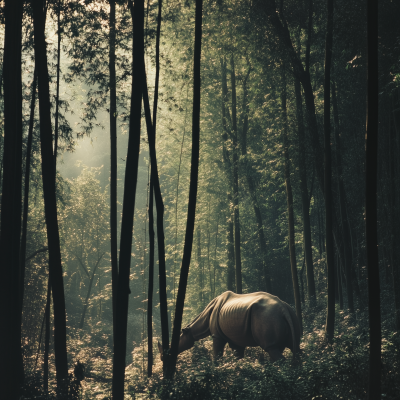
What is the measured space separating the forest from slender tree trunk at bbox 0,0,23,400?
0.07 feet

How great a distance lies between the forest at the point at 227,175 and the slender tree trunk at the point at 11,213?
0.02m

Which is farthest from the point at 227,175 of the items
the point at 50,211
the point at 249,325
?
the point at 50,211

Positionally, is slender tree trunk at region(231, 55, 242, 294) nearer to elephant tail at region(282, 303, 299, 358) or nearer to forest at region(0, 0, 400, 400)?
forest at region(0, 0, 400, 400)

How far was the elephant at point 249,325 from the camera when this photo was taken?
7.62m

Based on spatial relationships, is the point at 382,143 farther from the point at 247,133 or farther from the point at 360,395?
the point at 247,133

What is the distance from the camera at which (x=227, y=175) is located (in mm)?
14141

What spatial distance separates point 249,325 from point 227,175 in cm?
695

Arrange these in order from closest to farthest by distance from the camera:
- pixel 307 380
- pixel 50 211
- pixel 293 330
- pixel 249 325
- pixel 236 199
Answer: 1. pixel 307 380
2. pixel 50 211
3. pixel 293 330
4. pixel 249 325
5. pixel 236 199

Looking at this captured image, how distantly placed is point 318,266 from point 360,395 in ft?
38.3

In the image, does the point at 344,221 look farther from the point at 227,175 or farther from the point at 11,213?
the point at 11,213

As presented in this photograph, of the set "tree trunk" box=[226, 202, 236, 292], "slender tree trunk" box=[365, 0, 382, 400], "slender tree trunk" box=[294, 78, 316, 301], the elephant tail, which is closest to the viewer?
"slender tree trunk" box=[365, 0, 382, 400]

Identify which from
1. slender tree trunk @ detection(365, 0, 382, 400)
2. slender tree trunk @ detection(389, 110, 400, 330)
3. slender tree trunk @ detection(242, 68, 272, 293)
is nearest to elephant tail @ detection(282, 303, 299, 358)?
slender tree trunk @ detection(389, 110, 400, 330)

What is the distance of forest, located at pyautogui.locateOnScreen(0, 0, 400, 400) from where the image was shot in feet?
16.9

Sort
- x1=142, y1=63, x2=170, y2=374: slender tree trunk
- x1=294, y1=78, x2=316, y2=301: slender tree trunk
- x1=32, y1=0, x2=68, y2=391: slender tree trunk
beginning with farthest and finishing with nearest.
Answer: x1=294, y1=78, x2=316, y2=301: slender tree trunk
x1=142, y1=63, x2=170, y2=374: slender tree trunk
x1=32, y1=0, x2=68, y2=391: slender tree trunk
